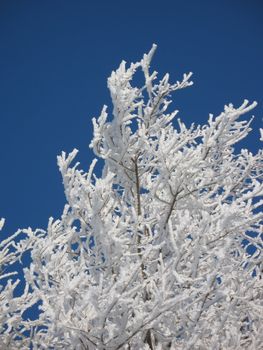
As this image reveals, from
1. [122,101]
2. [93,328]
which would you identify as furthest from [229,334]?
[122,101]

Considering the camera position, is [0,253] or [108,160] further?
[0,253]

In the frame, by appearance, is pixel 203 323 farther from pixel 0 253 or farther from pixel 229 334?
pixel 0 253

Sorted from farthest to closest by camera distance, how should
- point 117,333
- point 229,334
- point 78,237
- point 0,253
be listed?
1. point 0,253
2. point 78,237
3. point 229,334
4. point 117,333

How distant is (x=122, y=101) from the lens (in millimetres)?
3686

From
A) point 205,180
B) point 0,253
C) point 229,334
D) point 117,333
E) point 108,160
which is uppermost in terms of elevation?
point 0,253

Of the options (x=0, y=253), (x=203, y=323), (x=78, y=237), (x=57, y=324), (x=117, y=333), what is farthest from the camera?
(x=0, y=253)

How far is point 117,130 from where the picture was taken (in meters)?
3.87

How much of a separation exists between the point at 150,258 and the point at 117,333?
1034 millimetres

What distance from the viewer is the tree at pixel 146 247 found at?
2.88m

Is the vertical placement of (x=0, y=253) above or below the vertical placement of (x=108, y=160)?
above

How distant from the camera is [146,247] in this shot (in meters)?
3.48

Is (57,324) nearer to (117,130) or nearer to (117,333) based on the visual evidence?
(117,333)

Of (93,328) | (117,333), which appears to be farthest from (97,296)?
(117,333)

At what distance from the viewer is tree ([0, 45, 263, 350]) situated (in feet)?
9.46
